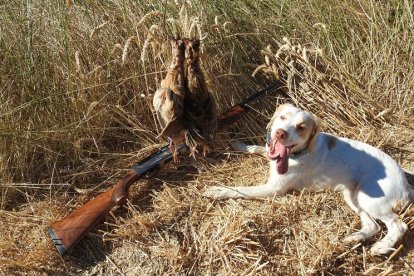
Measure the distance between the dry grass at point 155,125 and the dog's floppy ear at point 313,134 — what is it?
1.31ft

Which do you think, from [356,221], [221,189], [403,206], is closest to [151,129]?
[221,189]

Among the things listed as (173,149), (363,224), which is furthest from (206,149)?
(363,224)

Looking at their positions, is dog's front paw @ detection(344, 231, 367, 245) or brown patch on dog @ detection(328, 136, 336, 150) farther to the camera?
brown patch on dog @ detection(328, 136, 336, 150)

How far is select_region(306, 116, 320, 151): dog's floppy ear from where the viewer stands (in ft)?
9.22

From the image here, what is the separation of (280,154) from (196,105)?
583 millimetres

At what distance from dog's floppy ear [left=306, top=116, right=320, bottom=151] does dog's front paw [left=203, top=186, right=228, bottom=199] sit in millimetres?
617

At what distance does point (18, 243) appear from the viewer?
300cm

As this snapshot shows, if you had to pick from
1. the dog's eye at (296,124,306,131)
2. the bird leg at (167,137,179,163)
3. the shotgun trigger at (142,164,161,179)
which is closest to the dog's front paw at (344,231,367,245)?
the dog's eye at (296,124,306,131)

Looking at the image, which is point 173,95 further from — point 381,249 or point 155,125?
point 381,249

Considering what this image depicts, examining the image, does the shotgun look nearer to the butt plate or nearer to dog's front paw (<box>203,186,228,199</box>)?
the butt plate

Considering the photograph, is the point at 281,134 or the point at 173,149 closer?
the point at 281,134

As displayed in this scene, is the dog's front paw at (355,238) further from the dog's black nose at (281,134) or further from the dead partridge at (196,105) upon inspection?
the dead partridge at (196,105)

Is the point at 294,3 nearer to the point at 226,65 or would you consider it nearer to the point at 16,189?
the point at 226,65

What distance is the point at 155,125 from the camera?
3619 mm
